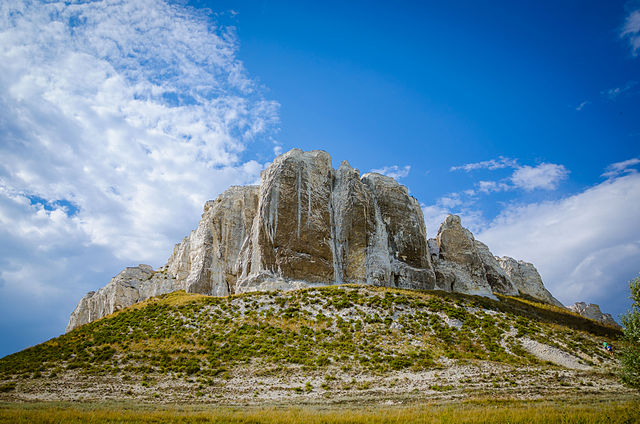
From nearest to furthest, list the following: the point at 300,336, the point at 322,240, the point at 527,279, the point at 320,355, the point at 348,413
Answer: the point at 348,413, the point at 320,355, the point at 300,336, the point at 322,240, the point at 527,279

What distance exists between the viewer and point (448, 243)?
59.1 metres

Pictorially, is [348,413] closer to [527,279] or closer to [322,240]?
[322,240]

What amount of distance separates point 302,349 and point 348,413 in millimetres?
14107

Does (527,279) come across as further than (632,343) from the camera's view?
Yes

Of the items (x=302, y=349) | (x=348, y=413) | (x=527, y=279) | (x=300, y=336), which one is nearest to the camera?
(x=348, y=413)

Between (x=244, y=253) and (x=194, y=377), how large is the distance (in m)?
24.8

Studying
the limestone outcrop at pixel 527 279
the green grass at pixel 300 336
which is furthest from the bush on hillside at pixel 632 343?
the limestone outcrop at pixel 527 279

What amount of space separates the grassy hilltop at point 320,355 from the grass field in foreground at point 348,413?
1.75 meters

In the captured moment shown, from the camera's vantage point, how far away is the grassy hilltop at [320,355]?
77.0ft

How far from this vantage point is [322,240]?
47750 mm

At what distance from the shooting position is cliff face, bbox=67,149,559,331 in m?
46.8

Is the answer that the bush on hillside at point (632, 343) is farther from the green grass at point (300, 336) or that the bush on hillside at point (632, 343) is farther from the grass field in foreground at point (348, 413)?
the green grass at point (300, 336)

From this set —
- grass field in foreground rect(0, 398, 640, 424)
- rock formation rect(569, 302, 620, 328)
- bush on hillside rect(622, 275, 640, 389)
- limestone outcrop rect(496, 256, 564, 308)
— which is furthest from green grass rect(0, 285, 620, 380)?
rock formation rect(569, 302, 620, 328)

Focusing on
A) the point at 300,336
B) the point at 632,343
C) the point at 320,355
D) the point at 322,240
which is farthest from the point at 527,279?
the point at 632,343
